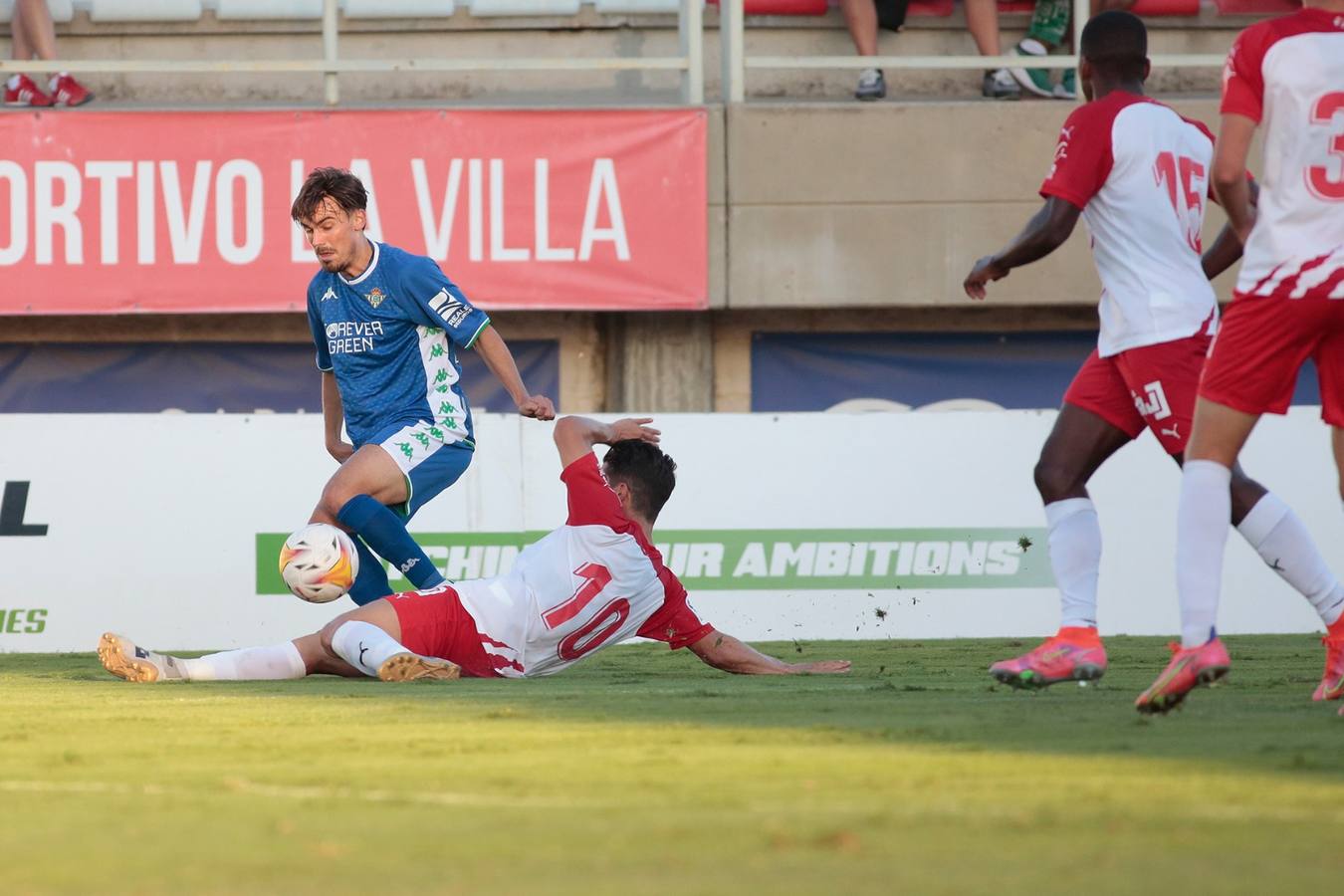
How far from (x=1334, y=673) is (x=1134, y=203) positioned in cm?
154

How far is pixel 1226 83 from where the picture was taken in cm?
489

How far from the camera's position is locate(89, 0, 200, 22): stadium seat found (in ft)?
48.0

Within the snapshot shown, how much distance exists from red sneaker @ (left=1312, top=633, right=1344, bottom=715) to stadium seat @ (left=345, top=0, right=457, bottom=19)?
10.7m

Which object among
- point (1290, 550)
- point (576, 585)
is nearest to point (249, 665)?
point (576, 585)

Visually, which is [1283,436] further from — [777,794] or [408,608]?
[777,794]

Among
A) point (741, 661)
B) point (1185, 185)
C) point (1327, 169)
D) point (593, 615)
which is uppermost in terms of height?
point (1185, 185)

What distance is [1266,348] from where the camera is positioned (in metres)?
4.70

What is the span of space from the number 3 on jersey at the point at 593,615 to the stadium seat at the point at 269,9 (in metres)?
9.49

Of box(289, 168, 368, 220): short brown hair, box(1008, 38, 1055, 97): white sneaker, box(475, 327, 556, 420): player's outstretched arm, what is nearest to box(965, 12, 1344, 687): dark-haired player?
box(475, 327, 556, 420): player's outstretched arm

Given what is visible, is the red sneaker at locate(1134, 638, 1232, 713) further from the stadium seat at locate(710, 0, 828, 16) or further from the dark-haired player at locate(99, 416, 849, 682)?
the stadium seat at locate(710, 0, 828, 16)

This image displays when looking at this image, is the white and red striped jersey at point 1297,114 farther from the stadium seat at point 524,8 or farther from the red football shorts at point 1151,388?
the stadium seat at point 524,8

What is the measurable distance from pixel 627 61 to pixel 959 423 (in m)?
4.31

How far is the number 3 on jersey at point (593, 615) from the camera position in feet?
20.6

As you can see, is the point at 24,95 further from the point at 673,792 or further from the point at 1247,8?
the point at 673,792
